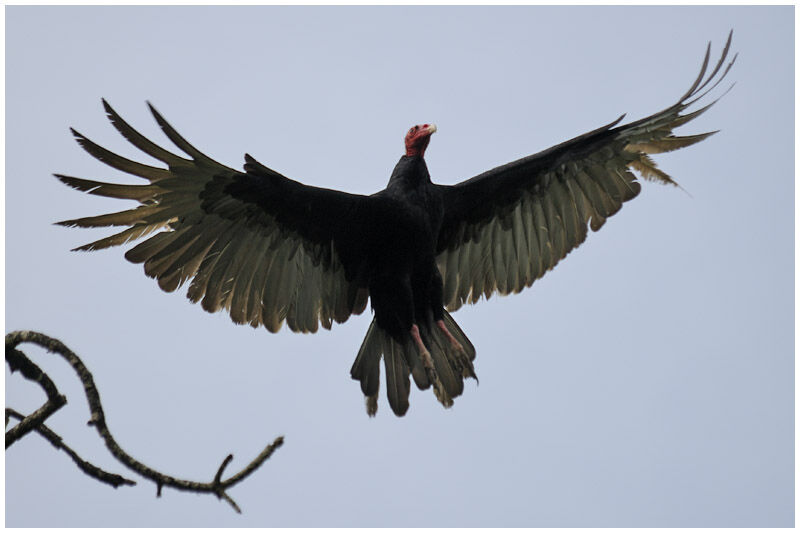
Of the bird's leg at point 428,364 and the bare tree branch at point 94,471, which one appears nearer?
the bare tree branch at point 94,471

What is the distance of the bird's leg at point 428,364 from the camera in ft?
15.4

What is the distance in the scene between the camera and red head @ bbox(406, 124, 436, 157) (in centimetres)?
504

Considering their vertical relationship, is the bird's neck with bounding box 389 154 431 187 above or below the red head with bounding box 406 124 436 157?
below

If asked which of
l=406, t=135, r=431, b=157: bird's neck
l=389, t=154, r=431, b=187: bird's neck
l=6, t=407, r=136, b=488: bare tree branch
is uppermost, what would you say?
l=406, t=135, r=431, b=157: bird's neck

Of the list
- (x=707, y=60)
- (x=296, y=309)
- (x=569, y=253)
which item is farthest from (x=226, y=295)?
(x=707, y=60)

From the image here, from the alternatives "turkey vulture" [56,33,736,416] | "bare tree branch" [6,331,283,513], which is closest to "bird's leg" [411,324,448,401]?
"turkey vulture" [56,33,736,416]

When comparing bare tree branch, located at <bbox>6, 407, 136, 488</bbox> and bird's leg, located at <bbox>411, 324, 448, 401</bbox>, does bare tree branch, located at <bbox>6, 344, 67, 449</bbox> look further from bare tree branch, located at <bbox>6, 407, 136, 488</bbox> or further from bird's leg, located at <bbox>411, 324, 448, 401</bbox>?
bird's leg, located at <bbox>411, 324, 448, 401</bbox>

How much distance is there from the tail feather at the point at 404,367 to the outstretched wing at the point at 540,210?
68cm

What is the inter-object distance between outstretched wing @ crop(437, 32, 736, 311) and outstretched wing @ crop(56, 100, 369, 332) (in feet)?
2.44

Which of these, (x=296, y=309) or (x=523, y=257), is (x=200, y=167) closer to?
(x=296, y=309)

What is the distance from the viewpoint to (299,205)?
4699 millimetres

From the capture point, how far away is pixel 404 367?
4.84 m

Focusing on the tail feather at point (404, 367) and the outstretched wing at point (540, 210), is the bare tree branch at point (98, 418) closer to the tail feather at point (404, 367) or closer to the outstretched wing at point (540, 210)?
the tail feather at point (404, 367)

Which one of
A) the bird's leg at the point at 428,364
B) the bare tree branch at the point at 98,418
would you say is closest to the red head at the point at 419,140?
the bird's leg at the point at 428,364
